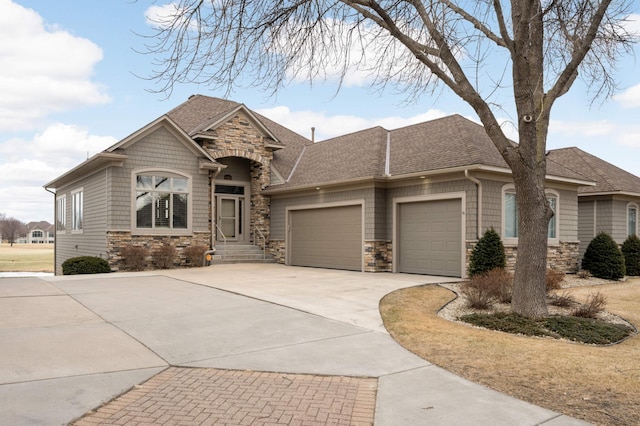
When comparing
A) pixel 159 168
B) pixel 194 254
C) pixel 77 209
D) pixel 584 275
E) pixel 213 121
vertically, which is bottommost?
pixel 584 275

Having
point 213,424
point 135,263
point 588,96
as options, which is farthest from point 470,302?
point 135,263

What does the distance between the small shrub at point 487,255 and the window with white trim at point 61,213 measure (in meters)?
17.1

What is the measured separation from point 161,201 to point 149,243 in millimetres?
1512

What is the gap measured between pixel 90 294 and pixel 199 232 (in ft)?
24.7

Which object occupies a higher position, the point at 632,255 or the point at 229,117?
the point at 229,117

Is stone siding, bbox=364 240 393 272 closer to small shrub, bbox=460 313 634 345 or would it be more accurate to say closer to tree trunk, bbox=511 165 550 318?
small shrub, bbox=460 313 634 345

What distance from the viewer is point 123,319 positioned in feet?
23.5

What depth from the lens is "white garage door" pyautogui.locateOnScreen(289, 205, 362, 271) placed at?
16.0m

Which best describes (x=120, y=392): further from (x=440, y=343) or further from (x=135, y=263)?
(x=135, y=263)

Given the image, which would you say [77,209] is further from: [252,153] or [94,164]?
[252,153]

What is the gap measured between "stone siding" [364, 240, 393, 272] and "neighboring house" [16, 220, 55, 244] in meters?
107

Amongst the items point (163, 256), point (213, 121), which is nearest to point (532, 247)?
point (163, 256)

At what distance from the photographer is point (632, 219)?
19156 mm

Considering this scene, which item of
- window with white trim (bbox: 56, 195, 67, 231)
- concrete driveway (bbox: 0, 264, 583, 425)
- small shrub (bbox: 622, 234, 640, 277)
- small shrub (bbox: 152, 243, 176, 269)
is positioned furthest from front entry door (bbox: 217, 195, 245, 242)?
small shrub (bbox: 622, 234, 640, 277)
